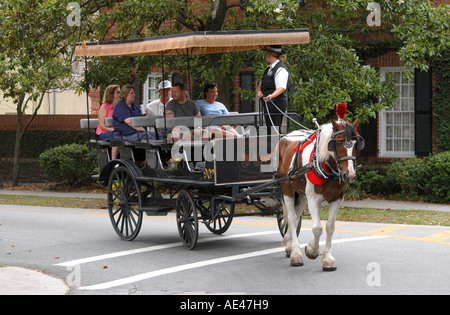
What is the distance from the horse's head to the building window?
12.4m

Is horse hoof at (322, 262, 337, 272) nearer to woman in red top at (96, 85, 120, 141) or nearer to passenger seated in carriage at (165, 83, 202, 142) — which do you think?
passenger seated in carriage at (165, 83, 202, 142)

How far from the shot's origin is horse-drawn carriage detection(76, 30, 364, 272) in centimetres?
998

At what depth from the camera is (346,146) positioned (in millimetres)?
8391

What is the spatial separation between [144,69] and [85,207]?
3.69m

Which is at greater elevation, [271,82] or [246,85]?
[246,85]

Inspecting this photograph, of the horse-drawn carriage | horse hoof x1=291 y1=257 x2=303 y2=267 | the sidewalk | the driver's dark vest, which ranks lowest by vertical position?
the sidewalk

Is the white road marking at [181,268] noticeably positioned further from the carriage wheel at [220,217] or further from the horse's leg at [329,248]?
the horse's leg at [329,248]

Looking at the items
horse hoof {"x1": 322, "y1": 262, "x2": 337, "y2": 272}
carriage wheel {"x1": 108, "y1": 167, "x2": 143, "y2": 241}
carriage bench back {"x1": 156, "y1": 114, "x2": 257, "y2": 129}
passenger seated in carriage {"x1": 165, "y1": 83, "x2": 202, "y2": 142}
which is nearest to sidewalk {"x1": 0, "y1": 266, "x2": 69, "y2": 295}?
carriage wheel {"x1": 108, "y1": 167, "x2": 143, "y2": 241}

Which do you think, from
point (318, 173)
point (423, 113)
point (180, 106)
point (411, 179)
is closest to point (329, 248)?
point (318, 173)

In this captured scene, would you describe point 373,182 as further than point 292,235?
Yes

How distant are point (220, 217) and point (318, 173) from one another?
345 cm

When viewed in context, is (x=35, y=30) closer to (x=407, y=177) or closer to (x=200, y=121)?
(x=200, y=121)

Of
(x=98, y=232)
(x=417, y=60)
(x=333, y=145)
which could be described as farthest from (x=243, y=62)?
(x=333, y=145)

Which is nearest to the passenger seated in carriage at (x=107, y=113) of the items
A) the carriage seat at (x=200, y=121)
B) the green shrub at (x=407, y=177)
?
the carriage seat at (x=200, y=121)
